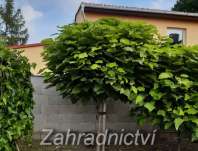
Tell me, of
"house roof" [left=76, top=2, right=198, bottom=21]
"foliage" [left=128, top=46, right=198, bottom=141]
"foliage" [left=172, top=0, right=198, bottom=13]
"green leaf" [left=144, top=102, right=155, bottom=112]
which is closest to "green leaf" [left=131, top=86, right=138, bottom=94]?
"foliage" [left=128, top=46, right=198, bottom=141]

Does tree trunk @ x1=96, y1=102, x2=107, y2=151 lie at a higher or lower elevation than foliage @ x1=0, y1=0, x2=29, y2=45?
lower

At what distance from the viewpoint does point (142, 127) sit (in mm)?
7383

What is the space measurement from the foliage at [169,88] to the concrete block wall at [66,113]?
1379 mm

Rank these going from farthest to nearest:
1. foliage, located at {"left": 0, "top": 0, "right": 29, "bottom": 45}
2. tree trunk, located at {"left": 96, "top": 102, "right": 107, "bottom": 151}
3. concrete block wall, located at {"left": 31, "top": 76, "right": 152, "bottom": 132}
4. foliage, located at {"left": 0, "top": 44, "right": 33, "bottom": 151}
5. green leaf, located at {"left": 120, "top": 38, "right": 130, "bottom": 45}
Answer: foliage, located at {"left": 0, "top": 0, "right": 29, "bottom": 45} → concrete block wall, located at {"left": 31, "top": 76, "right": 152, "bottom": 132} → tree trunk, located at {"left": 96, "top": 102, "right": 107, "bottom": 151} → green leaf, located at {"left": 120, "top": 38, "right": 130, "bottom": 45} → foliage, located at {"left": 0, "top": 44, "right": 33, "bottom": 151}

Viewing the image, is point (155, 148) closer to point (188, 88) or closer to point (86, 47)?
point (188, 88)

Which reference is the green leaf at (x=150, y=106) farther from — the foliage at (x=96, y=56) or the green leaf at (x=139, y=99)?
the foliage at (x=96, y=56)

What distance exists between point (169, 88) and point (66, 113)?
2.25 metres

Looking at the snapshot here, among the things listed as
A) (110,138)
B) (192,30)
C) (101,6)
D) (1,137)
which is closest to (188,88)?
(110,138)

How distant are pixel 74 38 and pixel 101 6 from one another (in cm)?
786

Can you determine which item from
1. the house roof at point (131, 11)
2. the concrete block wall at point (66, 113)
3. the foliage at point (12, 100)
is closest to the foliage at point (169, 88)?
the concrete block wall at point (66, 113)

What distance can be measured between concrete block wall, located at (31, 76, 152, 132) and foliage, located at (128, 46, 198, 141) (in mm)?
1379

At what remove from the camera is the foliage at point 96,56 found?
18.6 ft

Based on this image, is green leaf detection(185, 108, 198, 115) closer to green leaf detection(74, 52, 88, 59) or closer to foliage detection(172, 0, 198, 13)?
green leaf detection(74, 52, 88, 59)

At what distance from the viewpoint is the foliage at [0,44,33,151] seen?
517 cm
